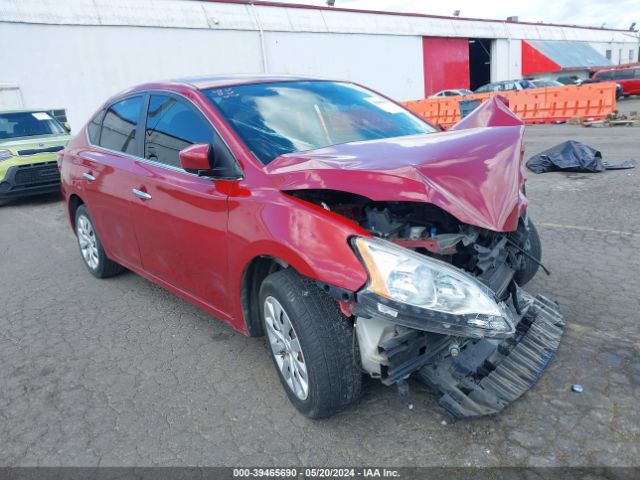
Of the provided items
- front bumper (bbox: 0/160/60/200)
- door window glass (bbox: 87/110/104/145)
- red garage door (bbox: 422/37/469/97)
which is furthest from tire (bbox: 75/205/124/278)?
red garage door (bbox: 422/37/469/97)

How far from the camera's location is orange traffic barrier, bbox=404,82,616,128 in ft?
55.3

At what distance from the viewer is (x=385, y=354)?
233 cm

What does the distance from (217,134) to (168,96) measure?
78 cm

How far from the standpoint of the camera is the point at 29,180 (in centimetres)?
917

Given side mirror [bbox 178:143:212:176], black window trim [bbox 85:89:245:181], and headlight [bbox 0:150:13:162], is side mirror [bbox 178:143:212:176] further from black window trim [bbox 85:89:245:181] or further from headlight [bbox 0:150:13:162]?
headlight [bbox 0:150:13:162]

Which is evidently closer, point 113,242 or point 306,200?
point 306,200

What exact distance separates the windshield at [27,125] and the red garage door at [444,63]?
27670 millimetres

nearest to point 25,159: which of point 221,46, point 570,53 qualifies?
point 221,46

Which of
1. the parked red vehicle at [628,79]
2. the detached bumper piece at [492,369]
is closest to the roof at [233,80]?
the detached bumper piece at [492,369]

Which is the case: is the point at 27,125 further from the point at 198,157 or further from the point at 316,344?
the point at 316,344

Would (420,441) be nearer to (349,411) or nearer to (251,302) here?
(349,411)

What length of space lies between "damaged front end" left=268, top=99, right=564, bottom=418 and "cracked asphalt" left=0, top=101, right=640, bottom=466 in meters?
0.22

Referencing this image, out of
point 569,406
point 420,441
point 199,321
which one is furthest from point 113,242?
point 569,406

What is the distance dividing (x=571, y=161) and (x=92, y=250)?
25.7 ft
